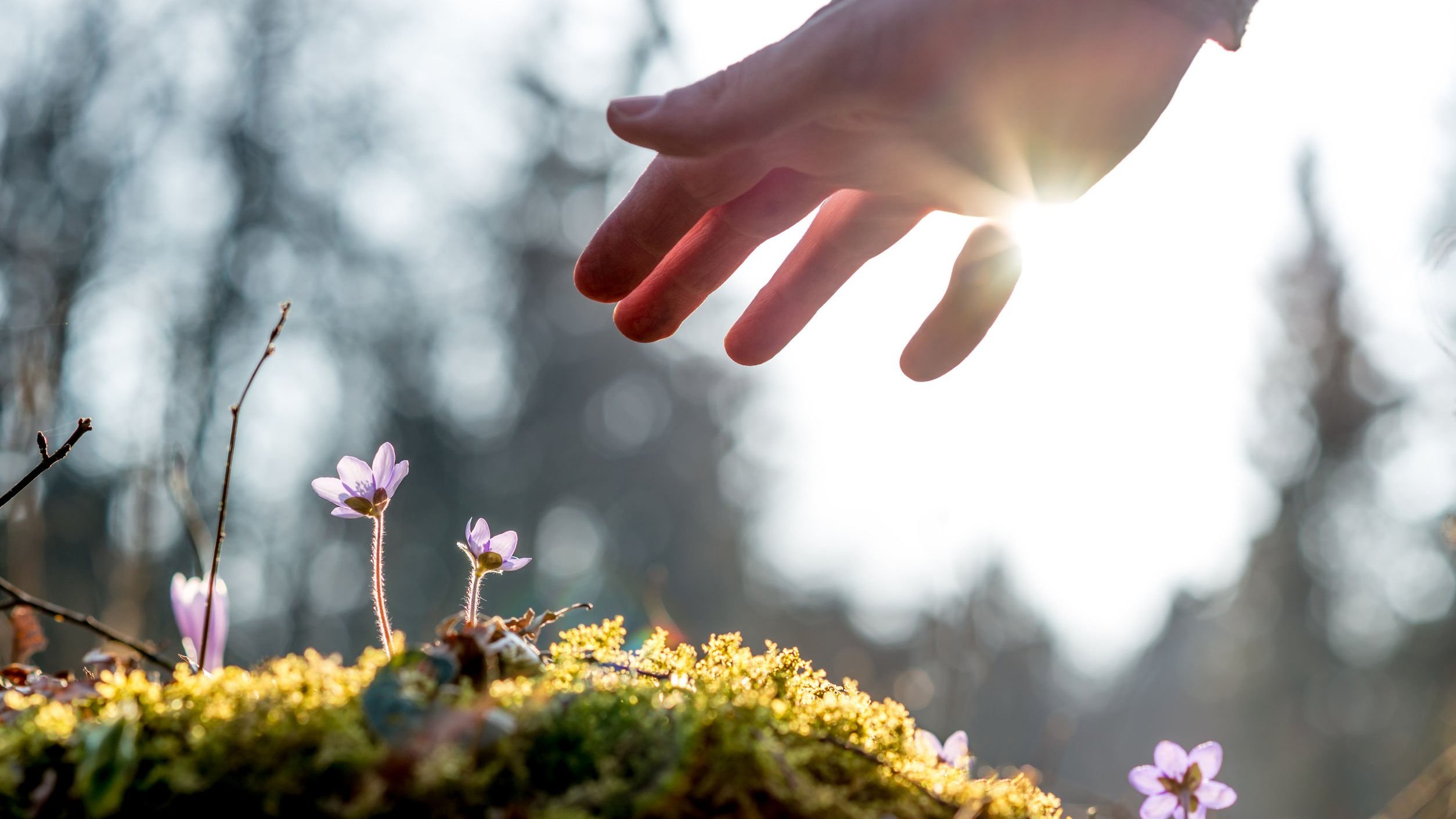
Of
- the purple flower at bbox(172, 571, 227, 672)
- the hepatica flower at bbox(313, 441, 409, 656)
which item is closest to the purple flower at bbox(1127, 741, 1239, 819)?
the hepatica flower at bbox(313, 441, 409, 656)

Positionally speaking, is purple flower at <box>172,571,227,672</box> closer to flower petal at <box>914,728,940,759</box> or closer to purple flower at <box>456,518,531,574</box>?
purple flower at <box>456,518,531,574</box>

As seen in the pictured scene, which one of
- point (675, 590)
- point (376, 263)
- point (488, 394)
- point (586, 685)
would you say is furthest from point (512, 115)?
point (586, 685)

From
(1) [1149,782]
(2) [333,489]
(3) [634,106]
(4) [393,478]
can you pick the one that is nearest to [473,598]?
(4) [393,478]

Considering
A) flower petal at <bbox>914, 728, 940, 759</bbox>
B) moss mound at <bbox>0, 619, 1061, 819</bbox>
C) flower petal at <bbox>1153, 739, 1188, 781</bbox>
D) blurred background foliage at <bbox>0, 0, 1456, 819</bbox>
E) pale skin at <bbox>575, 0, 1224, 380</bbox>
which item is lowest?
moss mound at <bbox>0, 619, 1061, 819</bbox>

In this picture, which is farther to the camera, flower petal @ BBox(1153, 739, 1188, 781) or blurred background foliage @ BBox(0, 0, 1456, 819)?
blurred background foliage @ BBox(0, 0, 1456, 819)

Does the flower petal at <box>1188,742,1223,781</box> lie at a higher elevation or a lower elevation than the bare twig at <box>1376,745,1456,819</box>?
higher

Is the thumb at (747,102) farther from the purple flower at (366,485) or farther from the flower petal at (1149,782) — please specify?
the flower petal at (1149,782)

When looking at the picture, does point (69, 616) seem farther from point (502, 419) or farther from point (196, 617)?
point (502, 419)
